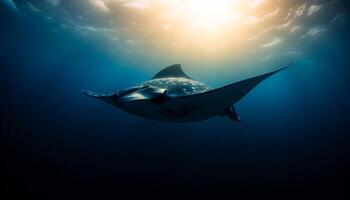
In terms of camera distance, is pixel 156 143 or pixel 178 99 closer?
pixel 178 99

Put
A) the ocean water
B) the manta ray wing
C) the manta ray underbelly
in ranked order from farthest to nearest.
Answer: the ocean water < the manta ray underbelly < the manta ray wing

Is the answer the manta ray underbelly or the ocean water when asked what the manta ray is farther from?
the ocean water

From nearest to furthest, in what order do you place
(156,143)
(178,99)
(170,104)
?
(178,99)
(170,104)
(156,143)

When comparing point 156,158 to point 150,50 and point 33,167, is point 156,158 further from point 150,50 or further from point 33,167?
point 150,50

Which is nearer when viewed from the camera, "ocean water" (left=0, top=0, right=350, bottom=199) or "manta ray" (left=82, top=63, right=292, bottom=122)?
"manta ray" (left=82, top=63, right=292, bottom=122)

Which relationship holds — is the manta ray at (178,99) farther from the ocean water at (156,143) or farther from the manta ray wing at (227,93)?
the ocean water at (156,143)

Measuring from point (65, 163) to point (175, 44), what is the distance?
672 inches

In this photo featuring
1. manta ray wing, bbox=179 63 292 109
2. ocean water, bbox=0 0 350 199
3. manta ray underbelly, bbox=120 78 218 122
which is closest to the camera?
manta ray wing, bbox=179 63 292 109

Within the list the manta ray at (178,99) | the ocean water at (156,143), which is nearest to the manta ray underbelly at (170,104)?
the manta ray at (178,99)

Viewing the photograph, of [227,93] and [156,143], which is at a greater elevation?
[227,93]

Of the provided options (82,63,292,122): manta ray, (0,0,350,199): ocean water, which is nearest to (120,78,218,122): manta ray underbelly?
(82,63,292,122): manta ray

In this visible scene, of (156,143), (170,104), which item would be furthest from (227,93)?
(156,143)

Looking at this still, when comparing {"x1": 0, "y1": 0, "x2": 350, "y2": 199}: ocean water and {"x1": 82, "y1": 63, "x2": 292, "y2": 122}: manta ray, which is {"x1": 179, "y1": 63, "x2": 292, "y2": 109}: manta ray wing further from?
{"x1": 0, "y1": 0, "x2": 350, "y2": 199}: ocean water

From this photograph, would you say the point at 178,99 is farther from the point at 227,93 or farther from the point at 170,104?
the point at 227,93
